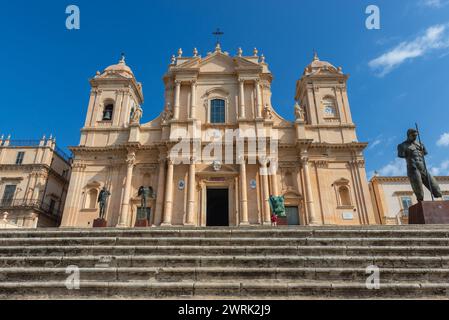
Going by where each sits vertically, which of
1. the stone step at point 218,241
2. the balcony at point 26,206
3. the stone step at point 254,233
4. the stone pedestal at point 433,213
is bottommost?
the stone step at point 218,241

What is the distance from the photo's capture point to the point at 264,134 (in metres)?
19.5

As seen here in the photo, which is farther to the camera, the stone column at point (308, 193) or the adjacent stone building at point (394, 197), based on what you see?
the adjacent stone building at point (394, 197)

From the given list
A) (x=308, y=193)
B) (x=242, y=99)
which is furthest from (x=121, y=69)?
(x=308, y=193)

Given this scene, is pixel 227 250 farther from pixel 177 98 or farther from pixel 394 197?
pixel 394 197

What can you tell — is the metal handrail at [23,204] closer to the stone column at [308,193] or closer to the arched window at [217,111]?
the arched window at [217,111]

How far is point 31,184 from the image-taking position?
2652 centimetres

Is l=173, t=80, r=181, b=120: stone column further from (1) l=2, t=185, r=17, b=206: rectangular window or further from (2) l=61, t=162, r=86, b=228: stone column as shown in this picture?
(1) l=2, t=185, r=17, b=206: rectangular window

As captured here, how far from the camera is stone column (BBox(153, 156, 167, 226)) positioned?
58.4 ft

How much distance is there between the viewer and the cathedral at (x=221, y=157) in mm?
18250

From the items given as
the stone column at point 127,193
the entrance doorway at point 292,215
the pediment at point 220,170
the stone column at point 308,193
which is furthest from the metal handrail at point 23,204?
the stone column at point 308,193

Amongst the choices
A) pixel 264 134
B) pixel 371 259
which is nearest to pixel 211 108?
pixel 264 134

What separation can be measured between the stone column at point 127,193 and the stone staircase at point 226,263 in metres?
9.81

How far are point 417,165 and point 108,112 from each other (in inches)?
811

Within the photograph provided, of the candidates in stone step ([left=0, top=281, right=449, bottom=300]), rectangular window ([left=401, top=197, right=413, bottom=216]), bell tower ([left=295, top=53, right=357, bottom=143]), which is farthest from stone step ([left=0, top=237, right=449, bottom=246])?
rectangular window ([left=401, top=197, right=413, bottom=216])
